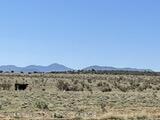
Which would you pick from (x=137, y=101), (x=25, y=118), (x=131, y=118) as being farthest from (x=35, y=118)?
(x=137, y=101)

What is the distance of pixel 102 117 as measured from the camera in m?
24.8

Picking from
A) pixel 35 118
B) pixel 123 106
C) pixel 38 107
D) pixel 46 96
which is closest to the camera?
pixel 35 118

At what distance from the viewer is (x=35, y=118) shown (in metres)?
24.8

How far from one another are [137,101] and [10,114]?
11858mm

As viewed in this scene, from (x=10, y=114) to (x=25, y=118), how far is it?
8.25ft

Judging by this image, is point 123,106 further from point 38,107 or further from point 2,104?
point 2,104

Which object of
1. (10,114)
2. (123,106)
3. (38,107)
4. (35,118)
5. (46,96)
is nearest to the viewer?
(35,118)

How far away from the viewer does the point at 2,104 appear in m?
32.0

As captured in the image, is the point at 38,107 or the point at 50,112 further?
the point at 38,107

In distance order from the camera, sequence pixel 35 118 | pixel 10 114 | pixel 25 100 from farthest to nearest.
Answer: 1. pixel 25 100
2. pixel 10 114
3. pixel 35 118

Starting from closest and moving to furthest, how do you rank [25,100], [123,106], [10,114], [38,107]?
[10,114] → [38,107] → [123,106] → [25,100]

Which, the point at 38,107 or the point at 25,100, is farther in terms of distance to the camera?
the point at 25,100

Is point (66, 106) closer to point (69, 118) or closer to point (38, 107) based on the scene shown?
point (38, 107)

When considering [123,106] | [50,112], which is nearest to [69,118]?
[50,112]
